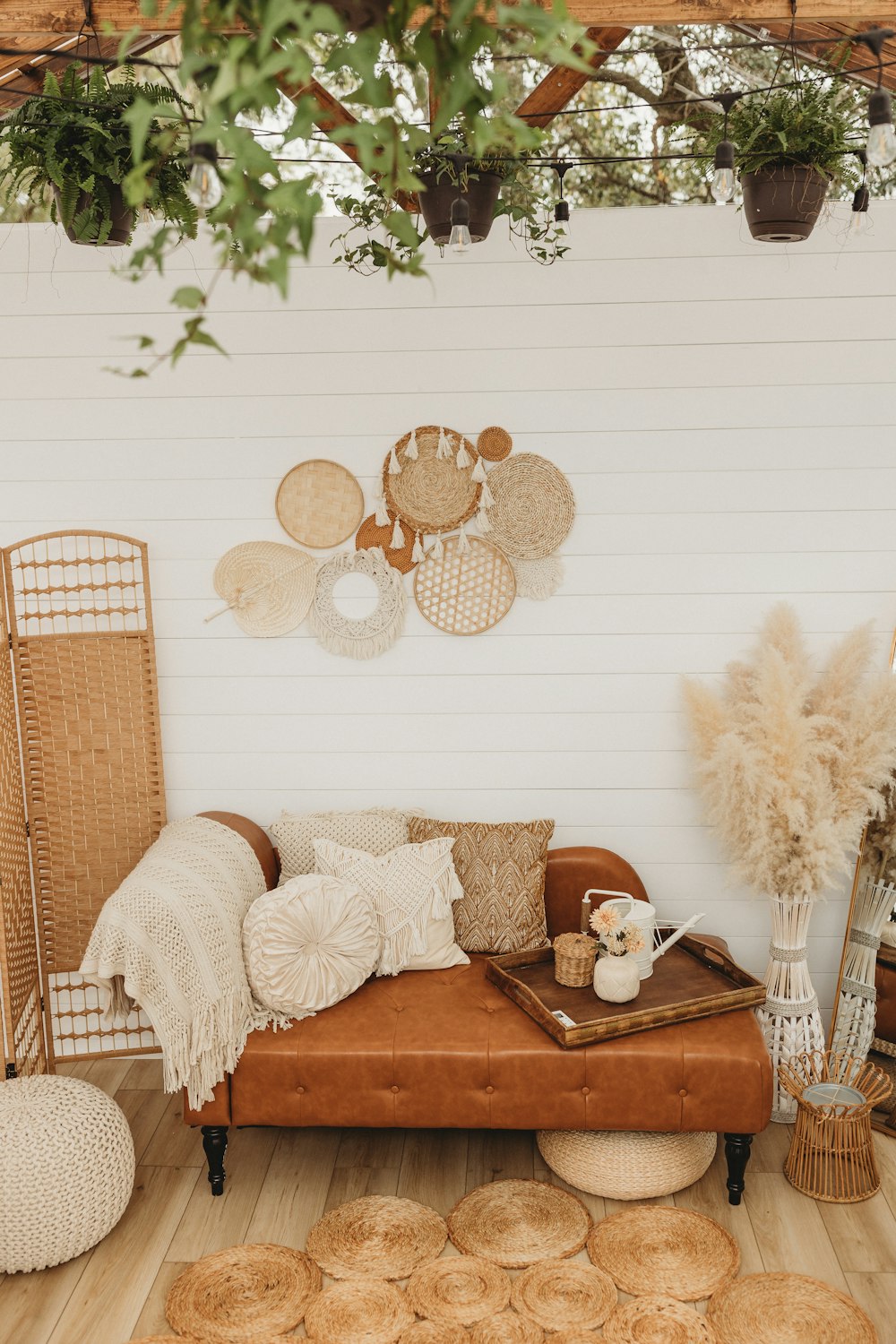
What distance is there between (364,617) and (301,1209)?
5.66 ft

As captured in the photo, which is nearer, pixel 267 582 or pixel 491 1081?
pixel 491 1081

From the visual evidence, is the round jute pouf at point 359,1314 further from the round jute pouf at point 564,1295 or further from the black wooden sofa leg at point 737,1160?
the black wooden sofa leg at point 737,1160

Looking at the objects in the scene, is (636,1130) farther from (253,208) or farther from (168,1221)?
(253,208)

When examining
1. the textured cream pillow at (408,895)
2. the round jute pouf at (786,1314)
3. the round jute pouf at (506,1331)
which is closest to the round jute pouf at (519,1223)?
the round jute pouf at (506,1331)

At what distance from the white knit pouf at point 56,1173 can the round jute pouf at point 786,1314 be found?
1.49 metres

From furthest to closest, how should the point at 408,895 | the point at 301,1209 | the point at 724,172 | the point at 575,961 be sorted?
the point at 408,895 → the point at 575,961 → the point at 301,1209 → the point at 724,172

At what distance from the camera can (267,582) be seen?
11.7ft

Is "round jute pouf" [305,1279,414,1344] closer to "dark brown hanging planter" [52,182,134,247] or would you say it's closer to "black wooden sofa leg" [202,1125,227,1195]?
"black wooden sofa leg" [202,1125,227,1195]

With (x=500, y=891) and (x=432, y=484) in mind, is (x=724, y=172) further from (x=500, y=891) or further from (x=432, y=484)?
(x=500, y=891)

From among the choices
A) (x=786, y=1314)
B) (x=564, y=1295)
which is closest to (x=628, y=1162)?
(x=564, y=1295)

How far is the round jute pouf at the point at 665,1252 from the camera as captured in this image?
8.68 feet

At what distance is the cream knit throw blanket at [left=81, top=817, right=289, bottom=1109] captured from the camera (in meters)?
A: 2.81

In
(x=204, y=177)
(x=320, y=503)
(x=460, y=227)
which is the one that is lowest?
(x=320, y=503)

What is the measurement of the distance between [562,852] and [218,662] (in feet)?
4.18
